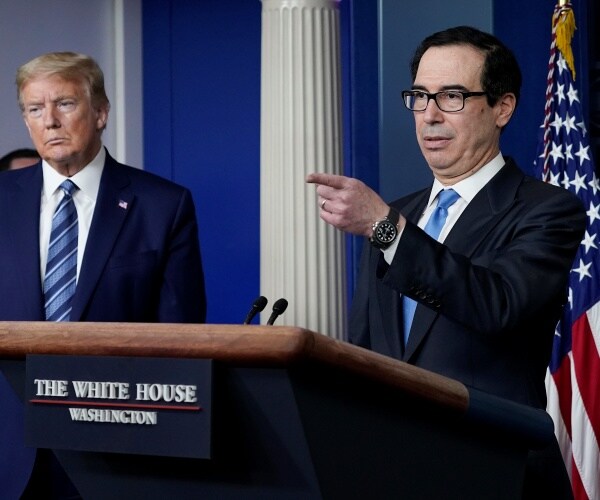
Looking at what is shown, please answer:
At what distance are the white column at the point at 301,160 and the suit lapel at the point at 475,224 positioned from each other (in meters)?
2.24

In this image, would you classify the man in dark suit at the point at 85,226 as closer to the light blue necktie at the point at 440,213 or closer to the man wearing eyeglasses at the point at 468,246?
the man wearing eyeglasses at the point at 468,246

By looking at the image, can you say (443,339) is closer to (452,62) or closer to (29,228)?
(452,62)

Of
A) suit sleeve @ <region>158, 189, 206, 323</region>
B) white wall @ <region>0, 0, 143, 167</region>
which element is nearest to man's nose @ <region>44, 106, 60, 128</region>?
suit sleeve @ <region>158, 189, 206, 323</region>

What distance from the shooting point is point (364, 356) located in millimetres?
1377

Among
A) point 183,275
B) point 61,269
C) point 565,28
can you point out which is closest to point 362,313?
point 183,275

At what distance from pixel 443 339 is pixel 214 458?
0.71 meters

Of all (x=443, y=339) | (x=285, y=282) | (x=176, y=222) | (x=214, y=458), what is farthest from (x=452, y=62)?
(x=285, y=282)

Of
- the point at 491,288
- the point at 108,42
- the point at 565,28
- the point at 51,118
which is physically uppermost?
the point at 108,42

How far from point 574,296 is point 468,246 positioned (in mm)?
2000

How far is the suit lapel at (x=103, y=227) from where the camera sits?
8.95 ft

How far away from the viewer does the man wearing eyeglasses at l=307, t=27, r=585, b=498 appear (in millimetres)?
1846

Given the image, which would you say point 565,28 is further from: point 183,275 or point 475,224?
point 475,224

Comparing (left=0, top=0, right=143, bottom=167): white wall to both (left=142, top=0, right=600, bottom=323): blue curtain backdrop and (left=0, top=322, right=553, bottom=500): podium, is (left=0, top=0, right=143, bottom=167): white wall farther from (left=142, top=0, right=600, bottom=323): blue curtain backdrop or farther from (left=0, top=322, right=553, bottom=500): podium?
(left=0, top=322, right=553, bottom=500): podium

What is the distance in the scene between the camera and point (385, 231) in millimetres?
1775
